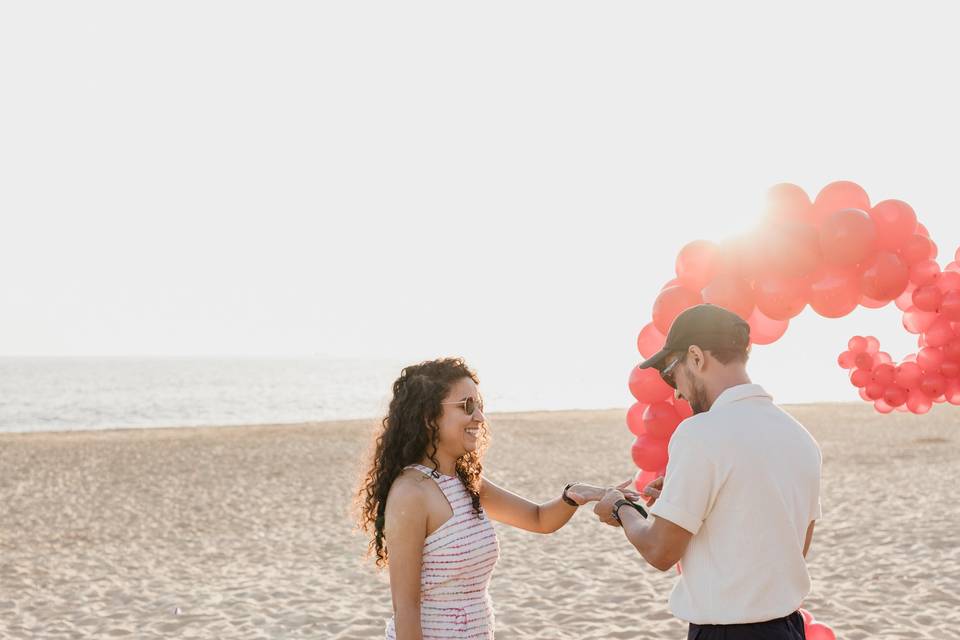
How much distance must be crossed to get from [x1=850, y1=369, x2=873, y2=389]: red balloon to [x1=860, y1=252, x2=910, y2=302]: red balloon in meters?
2.64

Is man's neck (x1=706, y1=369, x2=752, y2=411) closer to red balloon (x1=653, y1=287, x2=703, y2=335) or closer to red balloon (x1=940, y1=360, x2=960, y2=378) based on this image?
red balloon (x1=653, y1=287, x2=703, y2=335)

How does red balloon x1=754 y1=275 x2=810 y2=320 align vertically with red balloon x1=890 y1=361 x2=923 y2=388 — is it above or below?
above

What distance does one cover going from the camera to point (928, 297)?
4.78 meters

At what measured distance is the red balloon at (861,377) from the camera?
6.55m

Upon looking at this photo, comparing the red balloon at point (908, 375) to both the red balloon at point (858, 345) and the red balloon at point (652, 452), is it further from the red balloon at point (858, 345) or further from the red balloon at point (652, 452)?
the red balloon at point (652, 452)

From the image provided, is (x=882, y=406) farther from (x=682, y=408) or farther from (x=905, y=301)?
(x=682, y=408)

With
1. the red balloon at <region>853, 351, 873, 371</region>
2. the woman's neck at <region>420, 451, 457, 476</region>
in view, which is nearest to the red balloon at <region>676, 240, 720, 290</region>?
the woman's neck at <region>420, 451, 457, 476</region>

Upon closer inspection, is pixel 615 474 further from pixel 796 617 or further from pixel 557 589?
pixel 796 617

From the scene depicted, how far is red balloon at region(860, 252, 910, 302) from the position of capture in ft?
13.4

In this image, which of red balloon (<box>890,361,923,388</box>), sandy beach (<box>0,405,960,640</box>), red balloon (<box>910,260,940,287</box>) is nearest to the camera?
red balloon (<box>910,260,940,287</box>)

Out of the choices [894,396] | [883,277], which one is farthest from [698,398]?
[894,396]

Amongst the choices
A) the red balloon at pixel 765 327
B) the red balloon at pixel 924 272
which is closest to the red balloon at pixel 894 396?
the red balloon at pixel 924 272

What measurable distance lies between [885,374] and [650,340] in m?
3.12

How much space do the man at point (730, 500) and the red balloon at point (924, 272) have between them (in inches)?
90.9
